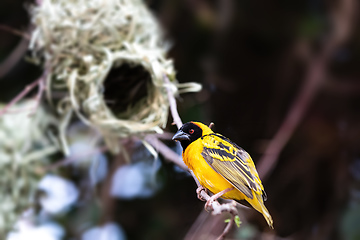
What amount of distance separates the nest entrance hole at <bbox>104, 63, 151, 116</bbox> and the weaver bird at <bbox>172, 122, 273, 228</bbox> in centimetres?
60

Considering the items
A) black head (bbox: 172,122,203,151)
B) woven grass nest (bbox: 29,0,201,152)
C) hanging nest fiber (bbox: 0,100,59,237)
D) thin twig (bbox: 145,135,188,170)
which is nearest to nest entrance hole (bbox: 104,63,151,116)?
woven grass nest (bbox: 29,0,201,152)

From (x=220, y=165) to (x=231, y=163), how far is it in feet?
0.09

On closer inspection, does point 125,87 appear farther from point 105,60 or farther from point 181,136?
point 181,136

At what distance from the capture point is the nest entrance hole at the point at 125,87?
5.82 ft

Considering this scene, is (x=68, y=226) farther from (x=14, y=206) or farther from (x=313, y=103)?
(x=313, y=103)

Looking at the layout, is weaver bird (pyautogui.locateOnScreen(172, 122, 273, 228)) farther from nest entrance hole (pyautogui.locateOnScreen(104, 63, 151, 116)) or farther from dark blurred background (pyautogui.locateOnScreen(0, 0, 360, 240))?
dark blurred background (pyautogui.locateOnScreen(0, 0, 360, 240))

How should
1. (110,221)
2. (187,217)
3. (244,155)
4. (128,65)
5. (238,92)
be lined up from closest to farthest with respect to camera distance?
(244,155) < (128,65) < (110,221) < (187,217) < (238,92)

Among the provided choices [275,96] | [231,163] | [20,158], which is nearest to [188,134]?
[231,163]

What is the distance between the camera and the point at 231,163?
1134 mm

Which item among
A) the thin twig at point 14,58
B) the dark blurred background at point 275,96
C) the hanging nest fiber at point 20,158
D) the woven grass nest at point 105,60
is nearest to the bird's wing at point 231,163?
the woven grass nest at point 105,60

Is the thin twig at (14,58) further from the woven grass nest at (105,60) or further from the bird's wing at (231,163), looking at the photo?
the bird's wing at (231,163)

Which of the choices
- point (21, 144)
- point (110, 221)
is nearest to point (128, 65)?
point (21, 144)

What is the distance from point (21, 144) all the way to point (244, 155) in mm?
1255

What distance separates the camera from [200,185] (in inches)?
47.1
